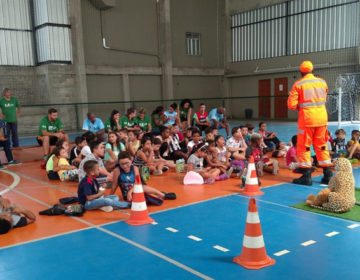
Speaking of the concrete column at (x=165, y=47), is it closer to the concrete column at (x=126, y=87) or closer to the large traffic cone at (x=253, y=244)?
the concrete column at (x=126, y=87)

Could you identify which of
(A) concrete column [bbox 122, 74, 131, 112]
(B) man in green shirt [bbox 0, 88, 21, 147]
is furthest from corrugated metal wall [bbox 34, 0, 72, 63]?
(B) man in green shirt [bbox 0, 88, 21, 147]

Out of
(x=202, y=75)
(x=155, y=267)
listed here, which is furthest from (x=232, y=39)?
(x=155, y=267)

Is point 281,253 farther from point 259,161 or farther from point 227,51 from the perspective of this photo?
point 227,51

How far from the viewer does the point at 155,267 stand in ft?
12.5

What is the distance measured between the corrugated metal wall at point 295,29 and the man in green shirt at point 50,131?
17.1 metres

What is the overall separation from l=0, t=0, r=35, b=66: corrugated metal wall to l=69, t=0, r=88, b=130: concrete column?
2210 mm

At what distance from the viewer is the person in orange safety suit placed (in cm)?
675

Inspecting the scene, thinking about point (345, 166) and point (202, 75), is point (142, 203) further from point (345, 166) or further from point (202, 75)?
point (202, 75)

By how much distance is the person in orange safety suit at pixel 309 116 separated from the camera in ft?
22.2

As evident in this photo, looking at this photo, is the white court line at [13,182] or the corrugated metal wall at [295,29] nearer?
the white court line at [13,182]

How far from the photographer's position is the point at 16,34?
1912cm

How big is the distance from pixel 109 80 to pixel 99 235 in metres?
18.1

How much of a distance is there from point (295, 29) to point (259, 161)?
1776cm

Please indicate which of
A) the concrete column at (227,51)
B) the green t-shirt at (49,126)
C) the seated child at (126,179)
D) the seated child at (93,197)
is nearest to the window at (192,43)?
the concrete column at (227,51)
